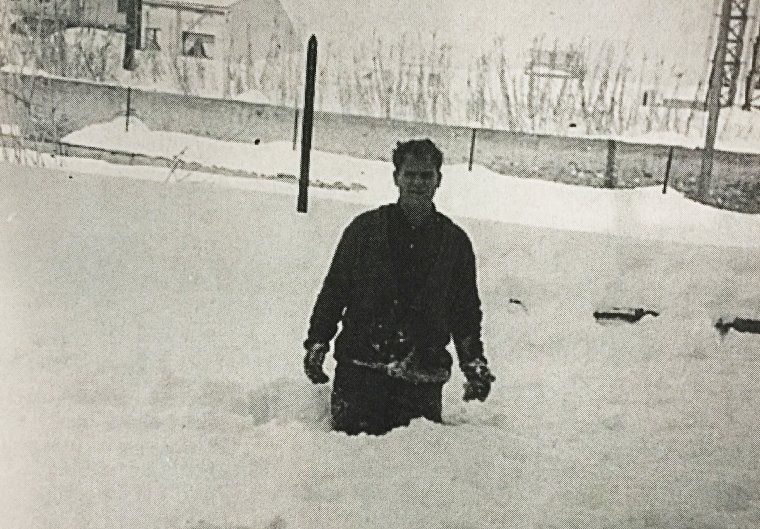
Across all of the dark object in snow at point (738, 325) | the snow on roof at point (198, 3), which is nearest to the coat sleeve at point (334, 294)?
the snow on roof at point (198, 3)

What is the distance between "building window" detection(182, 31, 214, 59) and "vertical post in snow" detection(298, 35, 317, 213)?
8.3 inches

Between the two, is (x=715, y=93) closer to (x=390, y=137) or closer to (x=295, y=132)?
(x=390, y=137)

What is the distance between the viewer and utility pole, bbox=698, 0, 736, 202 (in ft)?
5.65

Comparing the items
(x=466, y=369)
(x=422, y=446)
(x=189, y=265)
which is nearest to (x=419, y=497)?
(x=422, y=446)

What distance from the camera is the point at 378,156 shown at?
1.76m

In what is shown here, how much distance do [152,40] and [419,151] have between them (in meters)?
0.61

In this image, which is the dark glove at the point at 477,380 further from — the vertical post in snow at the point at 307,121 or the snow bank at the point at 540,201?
the vertical post in snow at the point at 307,121

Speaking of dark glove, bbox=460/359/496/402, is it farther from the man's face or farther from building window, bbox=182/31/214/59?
building window, bbox=182/31/214/59

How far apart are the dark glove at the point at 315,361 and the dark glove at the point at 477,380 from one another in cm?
30

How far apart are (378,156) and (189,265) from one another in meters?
0.47

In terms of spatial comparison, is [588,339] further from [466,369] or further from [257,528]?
[257,528]

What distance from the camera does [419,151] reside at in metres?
1.74

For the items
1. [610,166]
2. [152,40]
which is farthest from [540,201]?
[152,40]

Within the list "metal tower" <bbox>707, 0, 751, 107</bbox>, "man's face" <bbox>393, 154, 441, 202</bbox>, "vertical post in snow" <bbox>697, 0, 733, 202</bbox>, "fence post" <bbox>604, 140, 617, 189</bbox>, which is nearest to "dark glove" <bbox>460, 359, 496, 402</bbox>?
"man's face" <bbox>393, 154, 441, 202</bbox>
